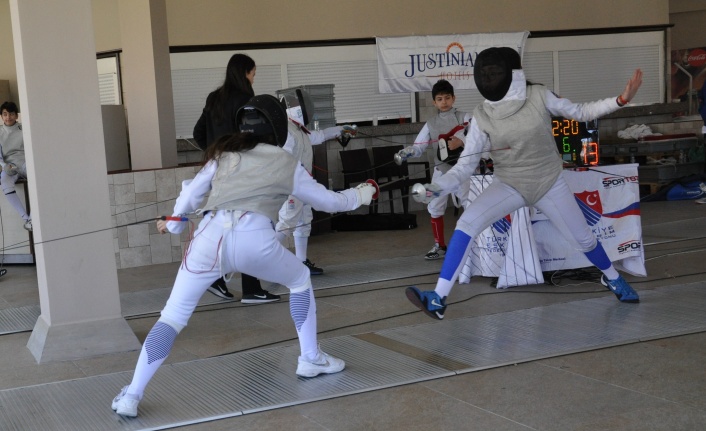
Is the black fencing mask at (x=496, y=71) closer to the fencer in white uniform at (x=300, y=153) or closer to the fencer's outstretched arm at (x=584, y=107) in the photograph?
the fencer's outstretched arm at (x=584, y=107)

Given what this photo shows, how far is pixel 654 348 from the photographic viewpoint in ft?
14.3

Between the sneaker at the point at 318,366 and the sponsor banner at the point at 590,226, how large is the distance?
2163 mm

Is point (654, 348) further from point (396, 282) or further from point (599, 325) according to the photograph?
point (396, 282)

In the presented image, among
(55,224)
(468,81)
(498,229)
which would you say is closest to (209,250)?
(55,224)

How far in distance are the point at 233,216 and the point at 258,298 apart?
2465mm

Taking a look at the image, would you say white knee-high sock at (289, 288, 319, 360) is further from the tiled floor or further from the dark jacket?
the dark jacket

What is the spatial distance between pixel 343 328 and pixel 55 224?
1.79 meters

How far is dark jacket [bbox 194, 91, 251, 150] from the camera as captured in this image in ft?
18.8

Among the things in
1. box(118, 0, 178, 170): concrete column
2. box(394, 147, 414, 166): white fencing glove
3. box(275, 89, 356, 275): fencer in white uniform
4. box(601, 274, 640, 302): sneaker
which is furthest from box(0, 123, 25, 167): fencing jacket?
box(601, 274, 640, 302): sneaker

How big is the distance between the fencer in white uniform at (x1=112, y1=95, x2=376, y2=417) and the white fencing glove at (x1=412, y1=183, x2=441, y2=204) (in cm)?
58

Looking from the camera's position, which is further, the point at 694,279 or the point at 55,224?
the point at 694,279

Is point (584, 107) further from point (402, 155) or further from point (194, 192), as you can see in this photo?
point (194, 192)

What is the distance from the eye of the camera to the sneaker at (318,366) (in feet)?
13.6

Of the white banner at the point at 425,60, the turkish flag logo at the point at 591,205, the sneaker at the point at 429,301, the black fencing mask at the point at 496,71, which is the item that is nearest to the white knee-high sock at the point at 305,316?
the sneaker at the point at 429,301
